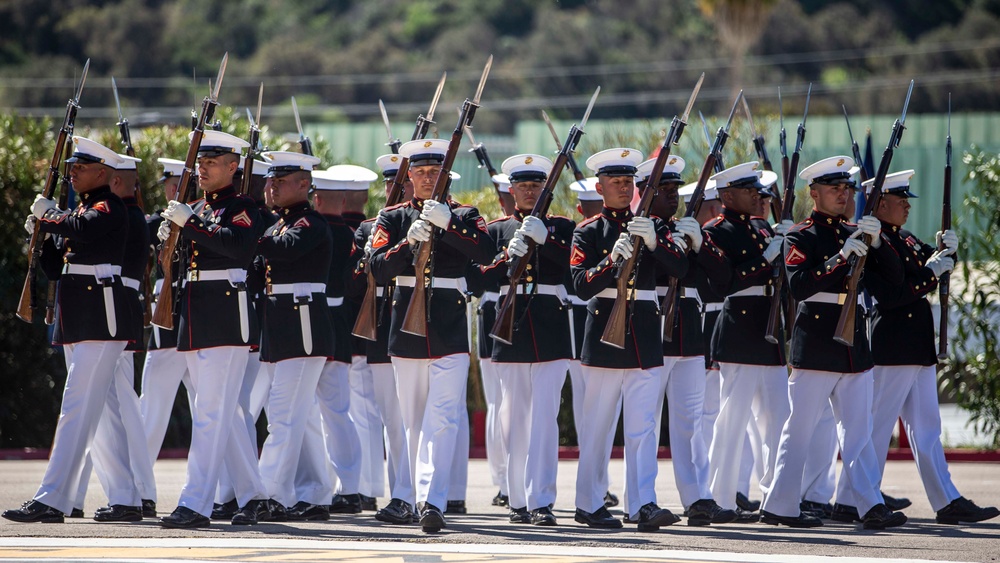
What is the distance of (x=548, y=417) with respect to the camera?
9883 millimetres

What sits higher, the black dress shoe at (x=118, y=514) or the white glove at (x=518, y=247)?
the white glove at (x=518, y=247)

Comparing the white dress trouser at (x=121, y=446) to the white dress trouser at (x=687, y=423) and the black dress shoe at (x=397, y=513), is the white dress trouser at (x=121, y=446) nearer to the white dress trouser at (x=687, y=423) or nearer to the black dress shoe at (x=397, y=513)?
the black dress shoe at (x=397, y=513)

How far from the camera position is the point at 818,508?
10.2 metres

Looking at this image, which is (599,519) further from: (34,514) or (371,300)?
(34,514)

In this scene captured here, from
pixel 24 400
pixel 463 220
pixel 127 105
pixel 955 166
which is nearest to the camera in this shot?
pixel 463 220

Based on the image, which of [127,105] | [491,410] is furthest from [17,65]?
[491,410]

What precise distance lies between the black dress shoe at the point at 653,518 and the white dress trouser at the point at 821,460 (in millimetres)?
1205

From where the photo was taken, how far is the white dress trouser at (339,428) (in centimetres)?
1052

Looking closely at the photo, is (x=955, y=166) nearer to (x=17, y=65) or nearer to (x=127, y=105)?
(x=127, y=105)

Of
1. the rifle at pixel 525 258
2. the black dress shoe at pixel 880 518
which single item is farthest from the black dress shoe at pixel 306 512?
the black dress shoe at pixel 880 518

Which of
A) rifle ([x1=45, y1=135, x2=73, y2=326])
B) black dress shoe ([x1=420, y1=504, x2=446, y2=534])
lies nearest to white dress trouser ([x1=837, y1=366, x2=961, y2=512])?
black dress shoe ([x1=420, y1=504, x2=446, y2=534])

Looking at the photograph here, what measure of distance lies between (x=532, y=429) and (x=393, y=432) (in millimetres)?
969

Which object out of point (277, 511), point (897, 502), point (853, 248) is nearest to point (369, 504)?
point (277, 511)

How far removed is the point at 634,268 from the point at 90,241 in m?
3.40
